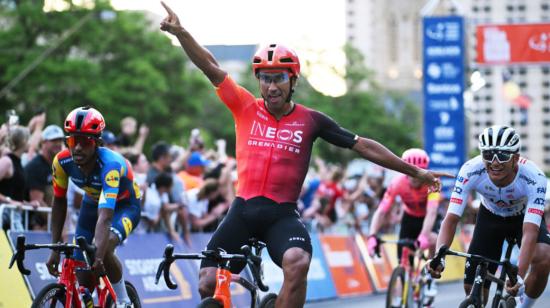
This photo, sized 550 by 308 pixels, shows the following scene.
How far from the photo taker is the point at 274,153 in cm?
933

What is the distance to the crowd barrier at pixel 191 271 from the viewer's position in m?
12.9

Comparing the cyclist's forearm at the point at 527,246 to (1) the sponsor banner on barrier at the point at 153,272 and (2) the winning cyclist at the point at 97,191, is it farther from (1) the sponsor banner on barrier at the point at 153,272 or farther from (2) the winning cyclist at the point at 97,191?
(1) the sponsor banner on barrier at the point at 153,272

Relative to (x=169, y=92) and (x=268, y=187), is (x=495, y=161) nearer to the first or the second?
(x=268, y=187)

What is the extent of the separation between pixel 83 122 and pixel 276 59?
73.4 inches

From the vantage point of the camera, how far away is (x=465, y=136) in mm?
35969

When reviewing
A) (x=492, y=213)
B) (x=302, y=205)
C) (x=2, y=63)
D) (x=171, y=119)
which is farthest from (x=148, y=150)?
(x=492, y=213)

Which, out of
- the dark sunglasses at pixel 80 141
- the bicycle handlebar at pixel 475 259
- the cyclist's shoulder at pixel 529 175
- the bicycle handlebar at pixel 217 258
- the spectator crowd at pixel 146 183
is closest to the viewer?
the bicycle handlebar at pixel 217 258

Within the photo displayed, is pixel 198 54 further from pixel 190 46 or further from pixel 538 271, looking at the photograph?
pixel 538 271

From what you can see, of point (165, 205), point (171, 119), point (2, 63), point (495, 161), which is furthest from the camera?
point (171, 119)

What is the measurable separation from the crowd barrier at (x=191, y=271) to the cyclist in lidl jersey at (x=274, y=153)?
409 cm

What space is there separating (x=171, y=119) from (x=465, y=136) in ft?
123

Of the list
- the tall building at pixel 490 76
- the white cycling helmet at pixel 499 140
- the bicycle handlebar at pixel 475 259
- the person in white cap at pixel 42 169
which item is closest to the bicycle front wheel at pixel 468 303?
the bicycle handlebar at pixel 475 259

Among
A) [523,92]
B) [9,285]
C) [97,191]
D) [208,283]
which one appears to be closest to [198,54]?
[208,283]

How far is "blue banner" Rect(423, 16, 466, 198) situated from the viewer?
1390 inches
